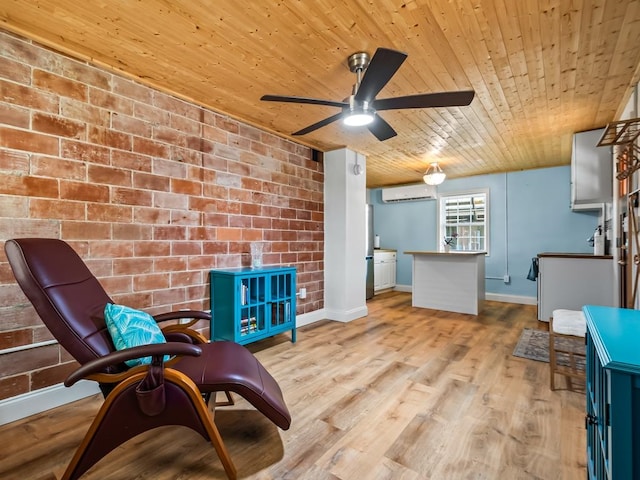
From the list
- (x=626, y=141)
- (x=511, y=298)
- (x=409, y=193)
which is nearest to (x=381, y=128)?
(x=626, y=141)

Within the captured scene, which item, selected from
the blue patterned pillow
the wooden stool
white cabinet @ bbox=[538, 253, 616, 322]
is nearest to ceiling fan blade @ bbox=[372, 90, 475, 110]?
the wooden stool

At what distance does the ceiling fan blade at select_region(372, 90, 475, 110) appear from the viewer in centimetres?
197

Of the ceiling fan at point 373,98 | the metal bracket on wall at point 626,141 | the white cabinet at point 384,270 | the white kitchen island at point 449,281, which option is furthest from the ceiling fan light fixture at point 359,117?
the white cabinet at point 384,270

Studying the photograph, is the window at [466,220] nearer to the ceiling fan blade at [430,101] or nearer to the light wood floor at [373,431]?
the light wood floor at [373,431]

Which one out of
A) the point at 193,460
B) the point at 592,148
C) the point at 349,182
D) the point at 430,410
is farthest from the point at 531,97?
the point at 193,460

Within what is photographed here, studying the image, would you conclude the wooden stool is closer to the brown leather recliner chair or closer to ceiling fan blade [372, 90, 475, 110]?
ceiling fan blade [372, 90, 475, 110]

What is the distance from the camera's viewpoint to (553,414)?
200cm

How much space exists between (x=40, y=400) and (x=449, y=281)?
4729 millimetres

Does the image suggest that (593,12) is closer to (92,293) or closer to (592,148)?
(592,148)

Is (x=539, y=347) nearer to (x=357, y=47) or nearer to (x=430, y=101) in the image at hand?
(x=430, y=101)

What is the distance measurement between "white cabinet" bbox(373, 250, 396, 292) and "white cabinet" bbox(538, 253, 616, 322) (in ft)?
8.95

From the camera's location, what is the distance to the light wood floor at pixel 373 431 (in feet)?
5.03

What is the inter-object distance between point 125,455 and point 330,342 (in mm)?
2102

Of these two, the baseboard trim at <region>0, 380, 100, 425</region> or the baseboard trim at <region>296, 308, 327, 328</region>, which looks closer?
the baseboard trim at <region>0, 380, 100, 425</region>
